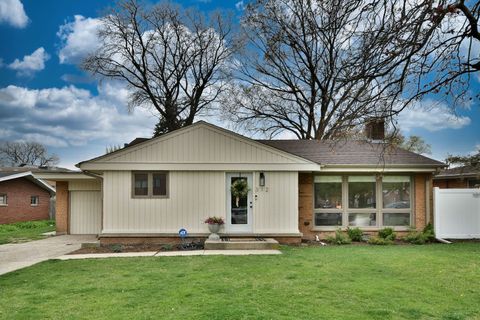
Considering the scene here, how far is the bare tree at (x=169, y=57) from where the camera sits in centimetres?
3331

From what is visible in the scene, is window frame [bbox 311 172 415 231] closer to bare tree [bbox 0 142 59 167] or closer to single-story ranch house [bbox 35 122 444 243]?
single-story ranch house [bbox 35 122 444 243]

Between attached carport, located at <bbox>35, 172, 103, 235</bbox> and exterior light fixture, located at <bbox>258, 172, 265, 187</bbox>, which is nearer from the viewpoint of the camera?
exterior light fixture, located at <bbox>258, 172, 265, 187</bbox>

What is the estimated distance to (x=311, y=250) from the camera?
12.1 m

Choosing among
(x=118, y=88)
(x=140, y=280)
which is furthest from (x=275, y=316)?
(x=118, y=88)

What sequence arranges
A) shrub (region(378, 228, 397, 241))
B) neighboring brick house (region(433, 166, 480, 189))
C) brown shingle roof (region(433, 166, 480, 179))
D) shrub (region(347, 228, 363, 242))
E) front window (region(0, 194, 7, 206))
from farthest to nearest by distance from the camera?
front window (region(0, 194, 7, 206)) < neighboring brick house (region(433, 166, 480, 189)) < brown shingle roof (region(433, 166, 480, 179)) < shrub (region(347, 228, 363, 242)) < shrub (region(378, 228, 397, 241))

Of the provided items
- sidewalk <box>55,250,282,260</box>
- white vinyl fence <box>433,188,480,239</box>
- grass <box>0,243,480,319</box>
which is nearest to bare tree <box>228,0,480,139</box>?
grass <box>0,243,480,319</box>

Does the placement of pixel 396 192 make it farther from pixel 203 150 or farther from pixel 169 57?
pixel 169 57

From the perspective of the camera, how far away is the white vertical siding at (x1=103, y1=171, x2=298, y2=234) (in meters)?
13.7

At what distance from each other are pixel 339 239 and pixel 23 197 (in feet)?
78.1

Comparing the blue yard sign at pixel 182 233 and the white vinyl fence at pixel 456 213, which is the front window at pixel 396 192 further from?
the blue yard sign at pixel 182 233

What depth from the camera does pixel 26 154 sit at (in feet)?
180

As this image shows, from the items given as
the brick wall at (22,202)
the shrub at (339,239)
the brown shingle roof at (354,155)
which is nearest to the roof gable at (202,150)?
the brown shingle roof at (354,155)

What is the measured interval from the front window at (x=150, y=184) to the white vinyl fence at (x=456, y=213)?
9515mm

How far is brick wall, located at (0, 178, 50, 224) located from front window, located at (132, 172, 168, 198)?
59.0 ft
